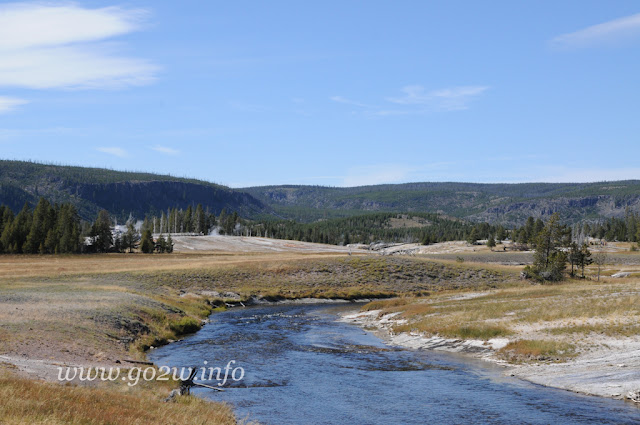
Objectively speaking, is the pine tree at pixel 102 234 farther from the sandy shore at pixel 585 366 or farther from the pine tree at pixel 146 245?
the sandy shore at pixel 585 366

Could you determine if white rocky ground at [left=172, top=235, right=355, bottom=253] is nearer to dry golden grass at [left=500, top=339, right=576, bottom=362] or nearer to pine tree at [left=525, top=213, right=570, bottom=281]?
pine tree at [left=525, top=213, right=570, bottom=281]

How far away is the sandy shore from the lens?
25219mm

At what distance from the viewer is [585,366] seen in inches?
1127

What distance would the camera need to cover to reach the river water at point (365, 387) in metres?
22.1

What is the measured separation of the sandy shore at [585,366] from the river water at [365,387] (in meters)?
0.97

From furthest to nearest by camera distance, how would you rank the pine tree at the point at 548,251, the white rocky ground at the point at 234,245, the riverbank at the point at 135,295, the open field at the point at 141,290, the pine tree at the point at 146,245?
the white rocky ground at the point at 234,245 < the pine tree at the point at 146,245 < the pine tree at the point at 548,251 < the open field at the point at 141,290 < the riverbank at the point at 135,295

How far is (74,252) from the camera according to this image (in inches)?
4481

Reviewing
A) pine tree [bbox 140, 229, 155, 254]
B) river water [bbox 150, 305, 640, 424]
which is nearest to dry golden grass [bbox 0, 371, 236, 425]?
river water [bbox 150, 305, 640, 424]

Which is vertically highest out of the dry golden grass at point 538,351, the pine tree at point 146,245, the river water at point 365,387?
the pine tree at point 146,245

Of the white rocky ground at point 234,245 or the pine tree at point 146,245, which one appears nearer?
the pine tree at point 146,245

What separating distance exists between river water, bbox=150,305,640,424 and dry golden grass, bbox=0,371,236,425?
2.92 m

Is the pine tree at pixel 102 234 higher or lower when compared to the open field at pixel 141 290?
higher

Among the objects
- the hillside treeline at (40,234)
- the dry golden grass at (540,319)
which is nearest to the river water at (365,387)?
the dry golden grass at (540,319)

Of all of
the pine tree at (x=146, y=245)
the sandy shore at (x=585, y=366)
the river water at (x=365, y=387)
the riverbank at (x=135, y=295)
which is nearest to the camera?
the river water at (x=365, y=387)
